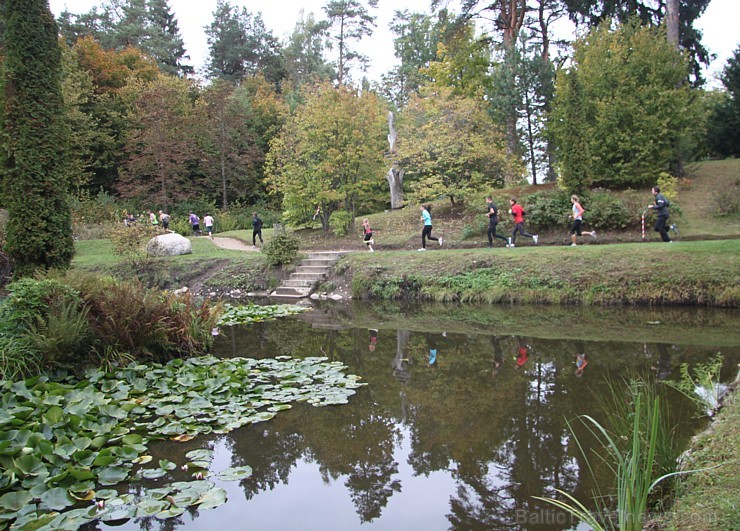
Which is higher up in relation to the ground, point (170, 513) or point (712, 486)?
point (712, 486)

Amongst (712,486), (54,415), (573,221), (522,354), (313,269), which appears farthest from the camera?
(313,269)

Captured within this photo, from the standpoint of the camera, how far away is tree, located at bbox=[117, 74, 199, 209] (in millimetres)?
30766

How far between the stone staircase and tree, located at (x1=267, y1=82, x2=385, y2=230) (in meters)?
4.66

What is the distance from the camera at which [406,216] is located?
2317 centimetres

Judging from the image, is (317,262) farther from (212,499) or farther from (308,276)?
(212,499)

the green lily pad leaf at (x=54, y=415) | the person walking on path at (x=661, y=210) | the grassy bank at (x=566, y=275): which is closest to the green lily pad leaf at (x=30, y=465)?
the green lily pad leaf at (x=54, y=415)

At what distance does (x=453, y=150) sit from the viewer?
20734 mm

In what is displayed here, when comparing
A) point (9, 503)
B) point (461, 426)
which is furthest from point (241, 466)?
point (461, 426)

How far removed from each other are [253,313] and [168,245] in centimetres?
1037

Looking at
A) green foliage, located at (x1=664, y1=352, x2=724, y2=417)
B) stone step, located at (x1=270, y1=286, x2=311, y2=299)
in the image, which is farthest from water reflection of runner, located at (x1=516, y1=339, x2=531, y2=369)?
stone step, located at (x1=270, y1=286, x2=311, y2=299)

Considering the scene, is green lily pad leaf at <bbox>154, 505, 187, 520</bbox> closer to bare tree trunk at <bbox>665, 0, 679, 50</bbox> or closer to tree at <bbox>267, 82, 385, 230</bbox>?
tree at <bbox>267, 82, 385, 230</bbox>

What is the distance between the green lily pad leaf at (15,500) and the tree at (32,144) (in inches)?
275

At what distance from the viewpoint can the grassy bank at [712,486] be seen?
241 centimetres

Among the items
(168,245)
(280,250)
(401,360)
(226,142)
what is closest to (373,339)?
(401,360)
